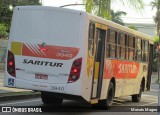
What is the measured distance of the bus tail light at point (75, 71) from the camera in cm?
1396

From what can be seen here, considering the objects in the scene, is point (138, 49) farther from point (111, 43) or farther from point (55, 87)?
point (55, 87)

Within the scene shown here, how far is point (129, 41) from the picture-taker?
62.5ft

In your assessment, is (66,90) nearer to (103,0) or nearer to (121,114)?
(121,114)

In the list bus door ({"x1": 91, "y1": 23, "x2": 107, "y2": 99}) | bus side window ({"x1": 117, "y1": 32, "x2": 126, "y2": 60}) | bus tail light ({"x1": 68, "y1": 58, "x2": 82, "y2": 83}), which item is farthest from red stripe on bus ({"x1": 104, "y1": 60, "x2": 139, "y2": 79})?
bus tail light ({"x1": 68, "y1": 58, "x2": 82, "y2": 83})

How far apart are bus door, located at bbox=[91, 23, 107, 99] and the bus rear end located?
1224mm

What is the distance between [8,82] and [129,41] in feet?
20.1

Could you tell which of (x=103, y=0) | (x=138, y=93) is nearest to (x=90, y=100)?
(x=103, y=0)

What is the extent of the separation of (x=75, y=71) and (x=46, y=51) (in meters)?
1.04

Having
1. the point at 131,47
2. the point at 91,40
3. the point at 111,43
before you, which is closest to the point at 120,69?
the point at 131,47

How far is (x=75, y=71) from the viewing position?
14.0m

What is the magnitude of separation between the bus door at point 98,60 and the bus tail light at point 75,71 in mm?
1219

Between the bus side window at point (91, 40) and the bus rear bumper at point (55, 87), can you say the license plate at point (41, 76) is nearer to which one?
the bus rear bumper at point (55, 87)

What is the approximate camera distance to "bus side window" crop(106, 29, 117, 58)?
53.5ft

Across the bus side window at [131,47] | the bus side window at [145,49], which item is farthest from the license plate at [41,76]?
the bus side window at [145,49]
